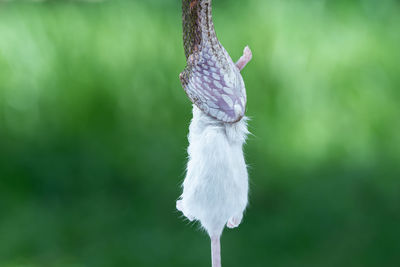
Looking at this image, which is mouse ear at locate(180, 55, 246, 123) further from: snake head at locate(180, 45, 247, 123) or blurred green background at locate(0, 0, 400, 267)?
blurred green background at locate(0, 0, 400, 267)

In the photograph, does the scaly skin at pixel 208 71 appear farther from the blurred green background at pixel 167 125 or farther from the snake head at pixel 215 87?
the blurred green background at pixel 167 125

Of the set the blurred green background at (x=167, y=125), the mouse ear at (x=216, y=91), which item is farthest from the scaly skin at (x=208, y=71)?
the blurred green background at (x=167, y=125)

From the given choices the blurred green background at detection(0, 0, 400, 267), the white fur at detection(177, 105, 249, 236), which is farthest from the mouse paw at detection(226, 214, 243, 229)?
the blurred green background at detection(0, 0, 400, 267)

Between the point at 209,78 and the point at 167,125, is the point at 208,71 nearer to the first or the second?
the point at 209,78

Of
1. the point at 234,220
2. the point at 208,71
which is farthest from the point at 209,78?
the point at 234,220

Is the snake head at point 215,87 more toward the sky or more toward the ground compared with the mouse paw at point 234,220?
more toward the sky

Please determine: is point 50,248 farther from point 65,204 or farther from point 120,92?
point 120,92

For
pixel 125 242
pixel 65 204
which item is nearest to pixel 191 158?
pixel 125 242
